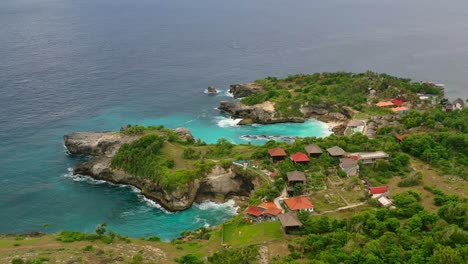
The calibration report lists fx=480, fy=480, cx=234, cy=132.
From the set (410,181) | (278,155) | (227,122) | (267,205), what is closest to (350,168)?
(410,181)

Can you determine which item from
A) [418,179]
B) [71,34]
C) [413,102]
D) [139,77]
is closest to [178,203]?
[418,179]

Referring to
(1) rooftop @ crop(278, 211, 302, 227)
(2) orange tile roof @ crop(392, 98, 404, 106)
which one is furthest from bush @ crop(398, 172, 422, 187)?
(2) orange tile roof @ crop(392, 98, 404, 106)

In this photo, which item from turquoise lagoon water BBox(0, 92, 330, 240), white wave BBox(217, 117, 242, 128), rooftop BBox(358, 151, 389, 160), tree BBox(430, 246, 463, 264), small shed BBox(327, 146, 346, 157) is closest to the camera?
tree BBox(430, 246, 463, 264)

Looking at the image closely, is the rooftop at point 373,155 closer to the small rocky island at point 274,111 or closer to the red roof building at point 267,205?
the red roof building at point 267,205

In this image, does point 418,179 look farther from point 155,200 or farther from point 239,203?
point 155,200

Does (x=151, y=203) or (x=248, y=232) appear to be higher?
(x=248, y=232)

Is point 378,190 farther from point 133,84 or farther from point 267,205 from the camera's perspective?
point 133,84

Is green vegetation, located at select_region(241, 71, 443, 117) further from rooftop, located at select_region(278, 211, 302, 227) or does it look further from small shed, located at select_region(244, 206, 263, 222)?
rooftop, located at select_region(278, 211, 302, 227)
